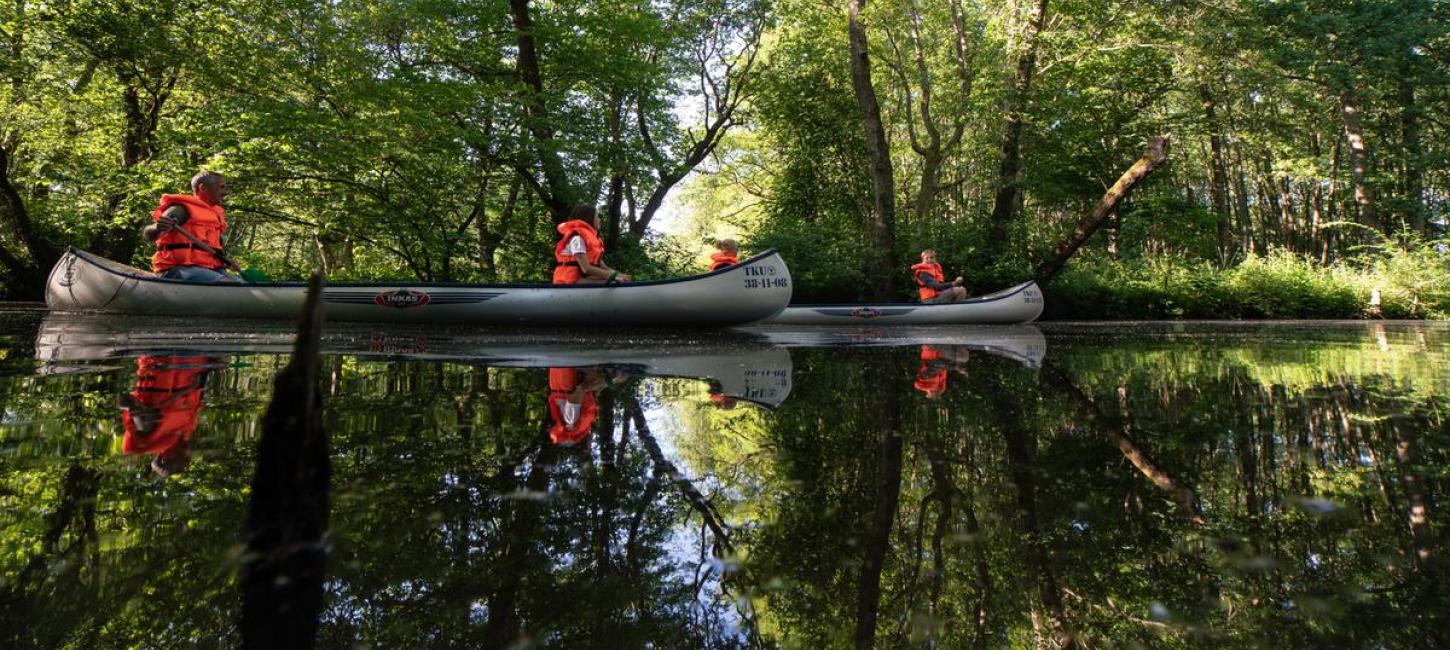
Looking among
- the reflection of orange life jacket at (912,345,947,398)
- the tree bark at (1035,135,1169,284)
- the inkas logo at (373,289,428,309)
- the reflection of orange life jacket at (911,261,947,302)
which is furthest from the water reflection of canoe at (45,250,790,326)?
the tree bark at (1035,135,1169,284)

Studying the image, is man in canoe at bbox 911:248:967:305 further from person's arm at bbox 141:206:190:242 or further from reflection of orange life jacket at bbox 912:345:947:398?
person's arm at bbox 141:206:190:242

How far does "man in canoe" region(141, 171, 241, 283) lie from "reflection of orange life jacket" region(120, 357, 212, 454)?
479cm

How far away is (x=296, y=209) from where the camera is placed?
10867mm

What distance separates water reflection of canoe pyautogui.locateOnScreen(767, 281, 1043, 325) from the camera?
10422mm

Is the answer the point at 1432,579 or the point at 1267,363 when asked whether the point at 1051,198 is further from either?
the point at 1432,579

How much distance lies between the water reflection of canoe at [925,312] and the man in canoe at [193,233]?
722 centimetres

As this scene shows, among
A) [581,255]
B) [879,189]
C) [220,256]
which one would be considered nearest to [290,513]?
[581,255]

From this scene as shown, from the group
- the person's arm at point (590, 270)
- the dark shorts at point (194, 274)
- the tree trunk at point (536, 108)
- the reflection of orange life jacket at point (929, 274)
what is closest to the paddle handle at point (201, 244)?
the dark shorts at point (194, 274)

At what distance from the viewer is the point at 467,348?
4688 mm

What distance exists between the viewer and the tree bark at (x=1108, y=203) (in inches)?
417

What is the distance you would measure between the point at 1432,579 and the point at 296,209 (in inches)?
515

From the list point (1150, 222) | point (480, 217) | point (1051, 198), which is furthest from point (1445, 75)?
point (480, 217)

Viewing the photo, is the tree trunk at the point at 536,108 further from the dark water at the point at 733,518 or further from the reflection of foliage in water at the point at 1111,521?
the reflection of foliage in water at the point at 1111,521

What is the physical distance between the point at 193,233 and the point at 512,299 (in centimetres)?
382
